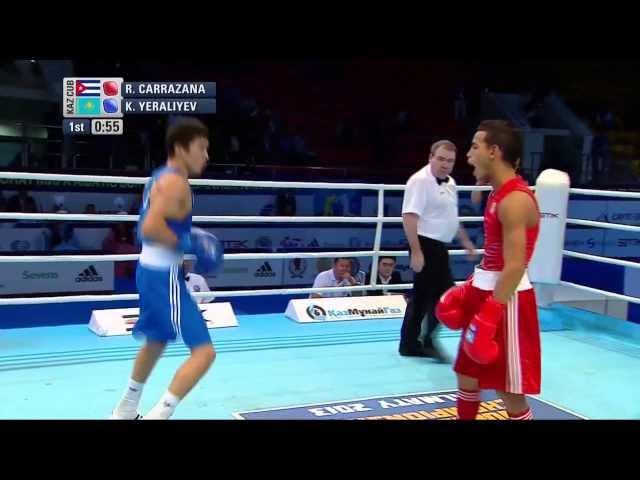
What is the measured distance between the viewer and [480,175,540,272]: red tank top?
2.48 meters

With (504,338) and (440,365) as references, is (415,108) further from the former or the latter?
(504,338)

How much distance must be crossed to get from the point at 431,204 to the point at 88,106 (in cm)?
759

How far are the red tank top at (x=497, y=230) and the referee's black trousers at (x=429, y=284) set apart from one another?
1359 mm

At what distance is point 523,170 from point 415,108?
2507 millimetres

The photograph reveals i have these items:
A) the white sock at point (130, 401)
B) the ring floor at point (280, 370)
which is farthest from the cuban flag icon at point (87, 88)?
the white sock at point (130, 401)

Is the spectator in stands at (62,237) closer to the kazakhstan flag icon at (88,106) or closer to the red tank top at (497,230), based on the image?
the kazakhstan flag icon at (88,106)

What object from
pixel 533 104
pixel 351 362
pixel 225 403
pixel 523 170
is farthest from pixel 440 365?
pixel 533 104

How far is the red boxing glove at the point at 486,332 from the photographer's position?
2.42 m

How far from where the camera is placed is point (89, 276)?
7230 millimetres

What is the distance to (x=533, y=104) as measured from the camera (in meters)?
15.0

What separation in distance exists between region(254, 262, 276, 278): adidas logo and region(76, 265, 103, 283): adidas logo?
1796mm

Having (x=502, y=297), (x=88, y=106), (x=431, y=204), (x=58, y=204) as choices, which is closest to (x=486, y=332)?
(x=502, y=297)
